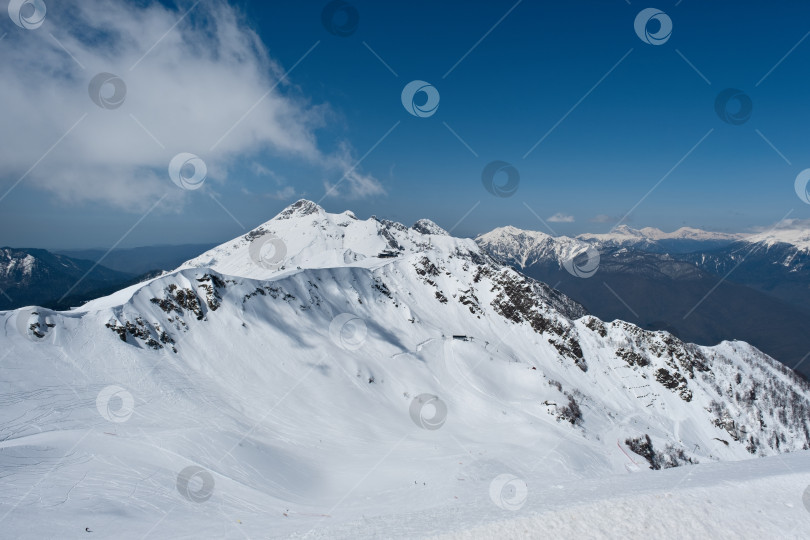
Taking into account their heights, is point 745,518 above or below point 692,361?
below

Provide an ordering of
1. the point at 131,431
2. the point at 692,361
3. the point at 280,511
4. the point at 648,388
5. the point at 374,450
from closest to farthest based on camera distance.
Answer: the point at 280,511
the point at 131,431
the point at 374,450
the point at 648,388
the point at 692,361

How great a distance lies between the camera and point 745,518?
773 centimetres

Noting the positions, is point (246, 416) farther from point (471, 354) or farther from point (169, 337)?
point (471, 354)

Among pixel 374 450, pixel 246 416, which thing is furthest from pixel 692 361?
pixel 246 416

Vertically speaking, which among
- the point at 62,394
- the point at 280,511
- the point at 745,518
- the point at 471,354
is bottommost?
the point at 280,511

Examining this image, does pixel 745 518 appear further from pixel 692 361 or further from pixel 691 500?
pixel 692 361

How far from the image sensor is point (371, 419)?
4212 centimetres

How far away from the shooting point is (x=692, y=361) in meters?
90.2

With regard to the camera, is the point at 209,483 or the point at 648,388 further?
the point at 648,388

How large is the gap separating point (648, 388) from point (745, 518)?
306ft

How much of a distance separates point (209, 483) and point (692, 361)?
112 metres

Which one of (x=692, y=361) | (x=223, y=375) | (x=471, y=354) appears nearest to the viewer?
(x=223, y=375)

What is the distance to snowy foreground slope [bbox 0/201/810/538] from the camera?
9781 millimetres

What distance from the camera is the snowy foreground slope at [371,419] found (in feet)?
32.1
